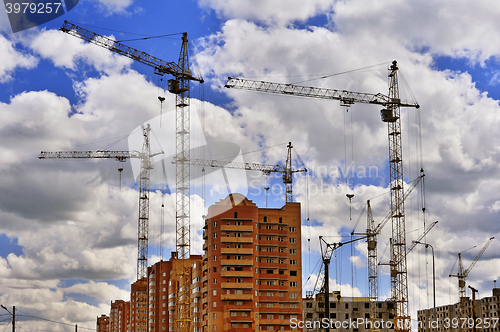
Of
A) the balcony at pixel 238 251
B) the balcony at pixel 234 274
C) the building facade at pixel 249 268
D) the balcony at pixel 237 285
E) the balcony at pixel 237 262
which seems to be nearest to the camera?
the building facade at pixel 249 268

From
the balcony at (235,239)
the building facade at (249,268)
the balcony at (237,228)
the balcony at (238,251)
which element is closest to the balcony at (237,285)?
the building facade at (249,268)

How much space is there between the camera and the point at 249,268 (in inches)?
6029

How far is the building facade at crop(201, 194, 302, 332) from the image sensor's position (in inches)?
5930

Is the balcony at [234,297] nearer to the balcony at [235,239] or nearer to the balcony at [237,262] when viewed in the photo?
the balcony at [237,262]

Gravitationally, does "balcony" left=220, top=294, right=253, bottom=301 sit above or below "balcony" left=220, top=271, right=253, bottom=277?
below

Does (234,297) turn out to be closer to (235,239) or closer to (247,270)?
(247,270)

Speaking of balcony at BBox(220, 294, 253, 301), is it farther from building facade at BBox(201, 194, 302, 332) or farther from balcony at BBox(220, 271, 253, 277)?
balcony at BBox(220, 271, 253, 277)

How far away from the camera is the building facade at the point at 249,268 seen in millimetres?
150625

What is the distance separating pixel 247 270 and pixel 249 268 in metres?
0.78

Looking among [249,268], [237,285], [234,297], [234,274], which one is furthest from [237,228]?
[234,297]

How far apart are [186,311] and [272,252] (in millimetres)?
28483

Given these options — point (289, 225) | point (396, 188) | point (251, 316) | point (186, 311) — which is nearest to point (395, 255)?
point (396, 188)

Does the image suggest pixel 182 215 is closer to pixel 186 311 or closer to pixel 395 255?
pixel 186 311

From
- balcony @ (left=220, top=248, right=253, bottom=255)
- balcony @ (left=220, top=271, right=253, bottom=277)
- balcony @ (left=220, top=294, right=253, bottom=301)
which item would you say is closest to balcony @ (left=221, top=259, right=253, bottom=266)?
balcony @ (left=220, top=248, right=253, bottom=255)
